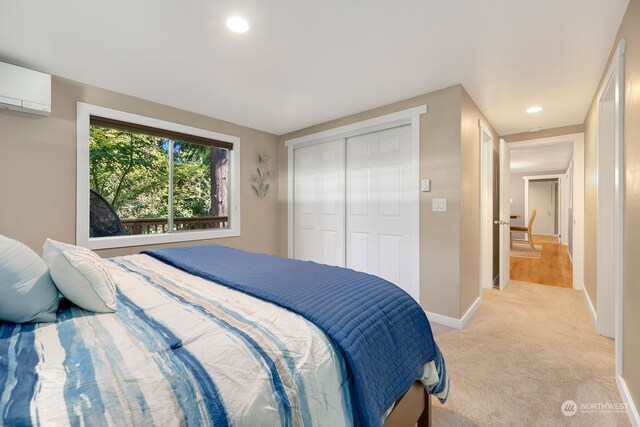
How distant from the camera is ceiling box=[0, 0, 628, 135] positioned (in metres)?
1.60

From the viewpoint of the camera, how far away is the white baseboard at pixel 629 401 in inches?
54.6

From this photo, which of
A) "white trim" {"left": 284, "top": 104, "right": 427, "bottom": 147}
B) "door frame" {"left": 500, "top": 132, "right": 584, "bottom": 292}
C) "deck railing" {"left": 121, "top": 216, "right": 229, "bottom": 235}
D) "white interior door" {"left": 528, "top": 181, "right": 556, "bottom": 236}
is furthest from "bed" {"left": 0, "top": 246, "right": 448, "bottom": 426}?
"white interior door" {"left": 528, "top": 181, "right": 556, "bottom": 236}

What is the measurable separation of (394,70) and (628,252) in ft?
6.27

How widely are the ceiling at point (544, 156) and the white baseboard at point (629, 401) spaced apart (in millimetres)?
3939

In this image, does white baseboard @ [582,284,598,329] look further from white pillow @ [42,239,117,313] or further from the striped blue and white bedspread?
white pillow @ [42,239,117,313]

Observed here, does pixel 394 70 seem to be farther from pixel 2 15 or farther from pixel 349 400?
pixel 2 15

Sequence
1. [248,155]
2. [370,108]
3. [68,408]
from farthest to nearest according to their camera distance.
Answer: [248,155] < [370,108] < [68,408]

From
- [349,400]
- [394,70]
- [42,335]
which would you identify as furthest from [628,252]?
[42,335]

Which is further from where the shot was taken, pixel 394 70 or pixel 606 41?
pixel 394 70

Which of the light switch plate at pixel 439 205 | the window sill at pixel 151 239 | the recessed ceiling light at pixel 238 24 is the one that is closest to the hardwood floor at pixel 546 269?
the light switch plate at pixel 439 205

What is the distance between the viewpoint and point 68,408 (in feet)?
1.75

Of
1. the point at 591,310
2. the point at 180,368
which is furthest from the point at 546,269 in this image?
the point at 180,368

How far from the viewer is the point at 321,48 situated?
198 centimetres

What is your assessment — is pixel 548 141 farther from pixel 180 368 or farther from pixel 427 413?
pixel 180 368
